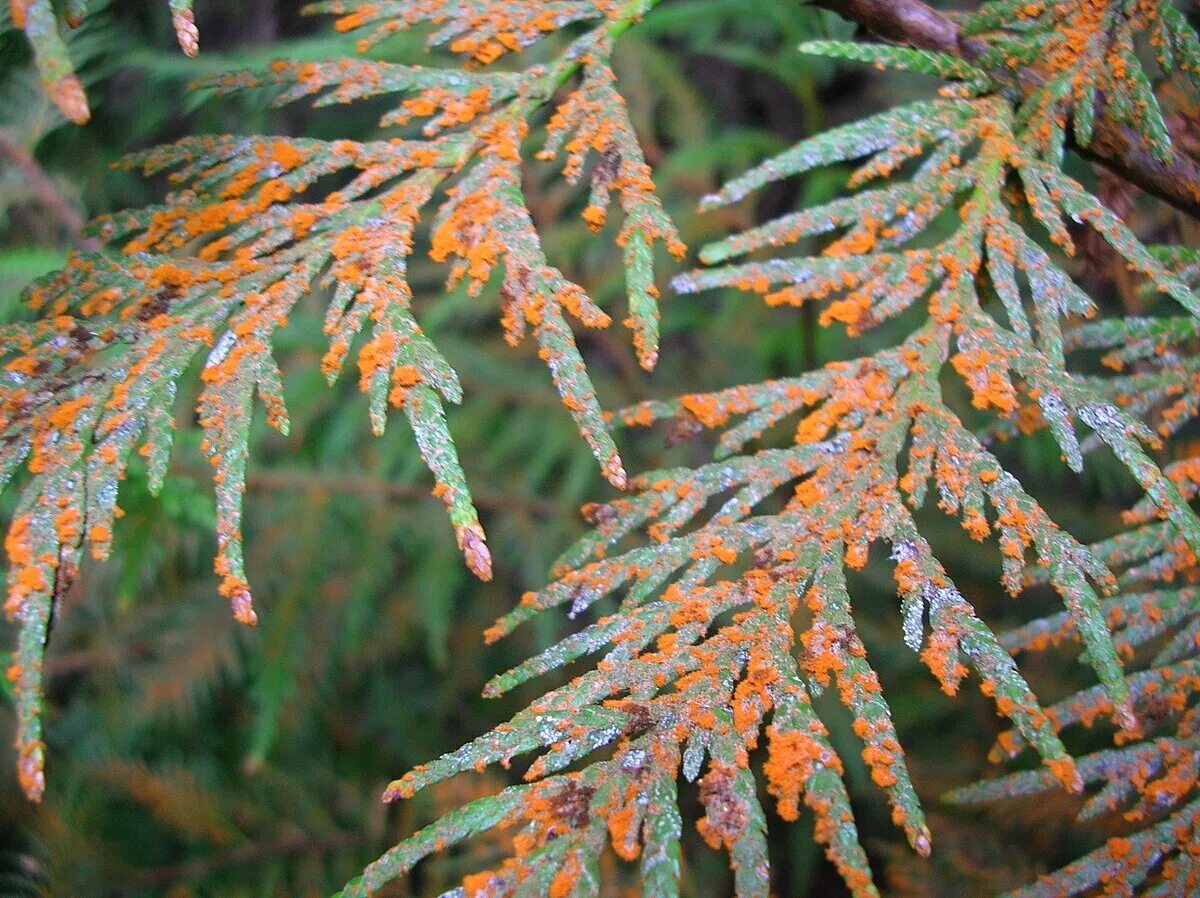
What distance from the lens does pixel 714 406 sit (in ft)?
A: 3.13

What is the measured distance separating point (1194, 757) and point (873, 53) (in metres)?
0.79

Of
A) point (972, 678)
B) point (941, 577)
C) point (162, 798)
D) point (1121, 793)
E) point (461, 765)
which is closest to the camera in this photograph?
point (461, 765)

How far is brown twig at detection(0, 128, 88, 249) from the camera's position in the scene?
1753mm

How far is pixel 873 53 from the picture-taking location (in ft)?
2.94

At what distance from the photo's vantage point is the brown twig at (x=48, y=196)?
1753 mm

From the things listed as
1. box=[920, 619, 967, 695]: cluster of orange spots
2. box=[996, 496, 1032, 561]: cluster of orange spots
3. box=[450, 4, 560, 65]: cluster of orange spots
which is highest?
box=[450, 4, 560, 65]: cluster of orange spots

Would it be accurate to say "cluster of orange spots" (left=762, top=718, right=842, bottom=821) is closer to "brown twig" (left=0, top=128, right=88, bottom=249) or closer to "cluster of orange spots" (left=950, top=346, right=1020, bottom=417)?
"cluster of orange spots" (left=950, top=346, right=1020, bottom=417)

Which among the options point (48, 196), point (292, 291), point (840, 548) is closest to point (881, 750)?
point (840, 548)

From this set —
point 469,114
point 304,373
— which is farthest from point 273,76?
point 304,373

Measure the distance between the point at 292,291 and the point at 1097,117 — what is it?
0.87 metres

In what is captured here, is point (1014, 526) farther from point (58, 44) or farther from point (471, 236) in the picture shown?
point (58, 44)

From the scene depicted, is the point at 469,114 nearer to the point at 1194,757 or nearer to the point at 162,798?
the point at 1194,757

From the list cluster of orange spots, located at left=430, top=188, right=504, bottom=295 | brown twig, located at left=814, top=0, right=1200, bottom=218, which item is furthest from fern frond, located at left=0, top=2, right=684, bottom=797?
brown twig, located at left=814, top=0, right=1200, bottom=218

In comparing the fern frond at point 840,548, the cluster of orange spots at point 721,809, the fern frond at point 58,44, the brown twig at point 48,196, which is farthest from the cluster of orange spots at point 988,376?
the brown twig at point 48,196
